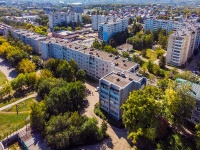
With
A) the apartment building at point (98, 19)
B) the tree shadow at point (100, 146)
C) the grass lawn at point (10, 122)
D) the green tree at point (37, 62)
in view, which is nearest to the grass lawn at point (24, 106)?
the grass lawn at point (10, 122)

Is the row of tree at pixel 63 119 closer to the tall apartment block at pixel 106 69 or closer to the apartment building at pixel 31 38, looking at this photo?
the tall apartment block at pixel 106 69

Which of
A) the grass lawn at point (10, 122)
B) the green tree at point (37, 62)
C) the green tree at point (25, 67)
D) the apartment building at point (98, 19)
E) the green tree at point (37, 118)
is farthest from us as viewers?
the apartment building at point (98, 19)

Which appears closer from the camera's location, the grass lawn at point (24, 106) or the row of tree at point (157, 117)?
the row of tree at point (157, 117)

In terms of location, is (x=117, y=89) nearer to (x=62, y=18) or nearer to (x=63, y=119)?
(x=63, y=119)

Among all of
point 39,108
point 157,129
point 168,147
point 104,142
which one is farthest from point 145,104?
point 39,108

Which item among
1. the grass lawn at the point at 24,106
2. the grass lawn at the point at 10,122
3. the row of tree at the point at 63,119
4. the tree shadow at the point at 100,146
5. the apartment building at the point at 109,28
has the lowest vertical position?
the tree shadow at the point at 100,146

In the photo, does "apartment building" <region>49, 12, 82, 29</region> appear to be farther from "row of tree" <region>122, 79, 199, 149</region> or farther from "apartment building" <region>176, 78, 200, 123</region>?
"apartment building" <region>176, 78, 200, 123</region>
